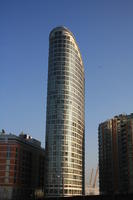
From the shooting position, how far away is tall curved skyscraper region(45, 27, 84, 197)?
176 meters

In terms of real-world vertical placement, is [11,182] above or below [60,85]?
below

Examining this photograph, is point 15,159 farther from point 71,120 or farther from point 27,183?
point 71,120

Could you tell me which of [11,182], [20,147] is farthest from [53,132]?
[11,182]

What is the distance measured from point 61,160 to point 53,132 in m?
15.3

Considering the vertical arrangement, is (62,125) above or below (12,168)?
above

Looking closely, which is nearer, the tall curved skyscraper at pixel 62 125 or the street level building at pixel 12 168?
the tall curved skyscraper at pixel 62 125

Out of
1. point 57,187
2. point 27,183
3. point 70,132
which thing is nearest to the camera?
point 57,187

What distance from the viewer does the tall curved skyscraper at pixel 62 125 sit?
176 meters

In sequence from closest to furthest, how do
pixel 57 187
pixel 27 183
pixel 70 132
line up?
1. pixel 57 187
2. pixel 70 132
3. pixel 27 183

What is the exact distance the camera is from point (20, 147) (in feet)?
620

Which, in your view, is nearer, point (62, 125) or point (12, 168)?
point (12, 168)

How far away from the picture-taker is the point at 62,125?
182m

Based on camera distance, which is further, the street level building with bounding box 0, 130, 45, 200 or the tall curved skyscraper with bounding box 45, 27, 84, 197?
the street level building with bounding box 0, 130, 45, 200

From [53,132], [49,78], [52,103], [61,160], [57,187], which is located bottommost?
[57,187]
